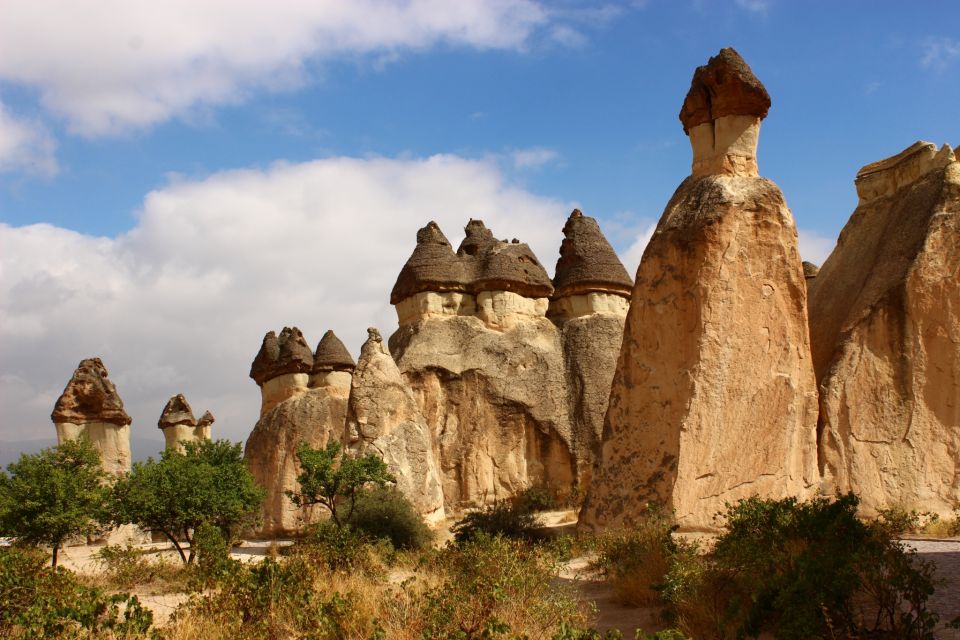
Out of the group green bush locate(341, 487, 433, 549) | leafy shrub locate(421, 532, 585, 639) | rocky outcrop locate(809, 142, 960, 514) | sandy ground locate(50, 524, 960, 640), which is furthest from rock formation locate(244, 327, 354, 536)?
leafy shrub locate(421, 532, 585, 639)

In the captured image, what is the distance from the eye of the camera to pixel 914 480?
11484 mm

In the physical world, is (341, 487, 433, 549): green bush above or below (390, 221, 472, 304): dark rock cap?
below

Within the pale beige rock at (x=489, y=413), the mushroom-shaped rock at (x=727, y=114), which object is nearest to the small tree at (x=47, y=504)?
the pale beige rock at (x=489, y=413)

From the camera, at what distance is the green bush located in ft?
42.0

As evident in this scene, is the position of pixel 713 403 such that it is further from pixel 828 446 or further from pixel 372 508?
pixel 372 508

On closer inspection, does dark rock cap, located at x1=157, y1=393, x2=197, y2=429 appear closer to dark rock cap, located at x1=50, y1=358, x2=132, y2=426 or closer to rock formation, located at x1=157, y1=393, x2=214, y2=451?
rock formation, located at x1=157, y1=393, x2=214, y2=451

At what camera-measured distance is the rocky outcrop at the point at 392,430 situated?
15.1 m

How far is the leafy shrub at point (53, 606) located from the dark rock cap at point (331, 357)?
527 inches

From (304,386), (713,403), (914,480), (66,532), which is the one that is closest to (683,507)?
(713,403)

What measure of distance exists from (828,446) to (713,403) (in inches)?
82.7

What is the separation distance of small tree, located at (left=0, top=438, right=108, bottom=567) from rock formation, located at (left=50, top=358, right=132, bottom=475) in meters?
8.52

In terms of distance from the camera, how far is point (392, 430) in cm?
1547

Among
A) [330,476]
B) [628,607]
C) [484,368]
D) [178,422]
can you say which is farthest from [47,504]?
[178,422]

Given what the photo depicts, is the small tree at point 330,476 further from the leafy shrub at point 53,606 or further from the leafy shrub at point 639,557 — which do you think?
the leafy shrub at point 53,606
